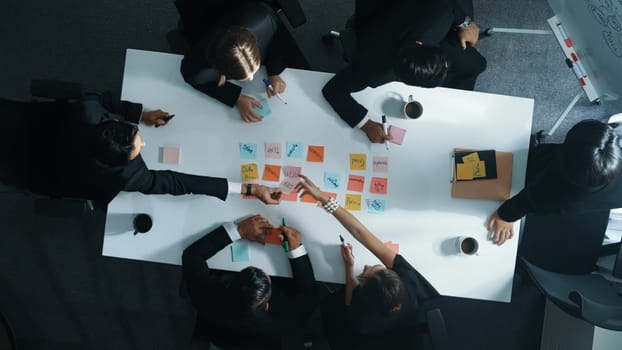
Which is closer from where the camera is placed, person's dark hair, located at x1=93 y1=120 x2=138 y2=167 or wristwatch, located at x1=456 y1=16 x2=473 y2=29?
person's dark hair, located at x1=93 y1=120 x2=138 y2=167

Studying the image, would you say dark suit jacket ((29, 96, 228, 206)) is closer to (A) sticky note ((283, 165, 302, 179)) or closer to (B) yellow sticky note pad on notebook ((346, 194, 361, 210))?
(A) sticky note ((283, 165, 302, 179))

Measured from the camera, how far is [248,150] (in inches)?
78.3

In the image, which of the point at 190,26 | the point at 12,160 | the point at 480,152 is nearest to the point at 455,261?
the point at 480,152

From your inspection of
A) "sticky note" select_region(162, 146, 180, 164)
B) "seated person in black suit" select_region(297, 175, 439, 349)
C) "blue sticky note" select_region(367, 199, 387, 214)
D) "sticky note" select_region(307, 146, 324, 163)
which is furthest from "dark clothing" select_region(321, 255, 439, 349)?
"sticky note" select_region(162, 146, 180, 164)

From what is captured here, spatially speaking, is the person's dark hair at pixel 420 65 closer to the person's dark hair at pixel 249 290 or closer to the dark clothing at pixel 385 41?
the dark clothing at pixel 385 41

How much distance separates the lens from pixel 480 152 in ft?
6.61

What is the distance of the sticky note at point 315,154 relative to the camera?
199 cm

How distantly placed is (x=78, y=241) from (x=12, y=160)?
1.10 metres

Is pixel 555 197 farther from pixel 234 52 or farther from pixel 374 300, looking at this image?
pixel 234 52

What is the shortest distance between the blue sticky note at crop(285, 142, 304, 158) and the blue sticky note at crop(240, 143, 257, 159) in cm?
15

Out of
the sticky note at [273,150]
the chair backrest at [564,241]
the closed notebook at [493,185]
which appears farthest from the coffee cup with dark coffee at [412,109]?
the chair backrest at [564,241]

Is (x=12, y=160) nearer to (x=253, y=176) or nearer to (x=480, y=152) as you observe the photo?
(x=253, y=176)

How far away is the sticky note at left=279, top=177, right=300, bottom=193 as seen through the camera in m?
1.98

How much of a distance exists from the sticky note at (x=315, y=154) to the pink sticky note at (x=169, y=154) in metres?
0.63
